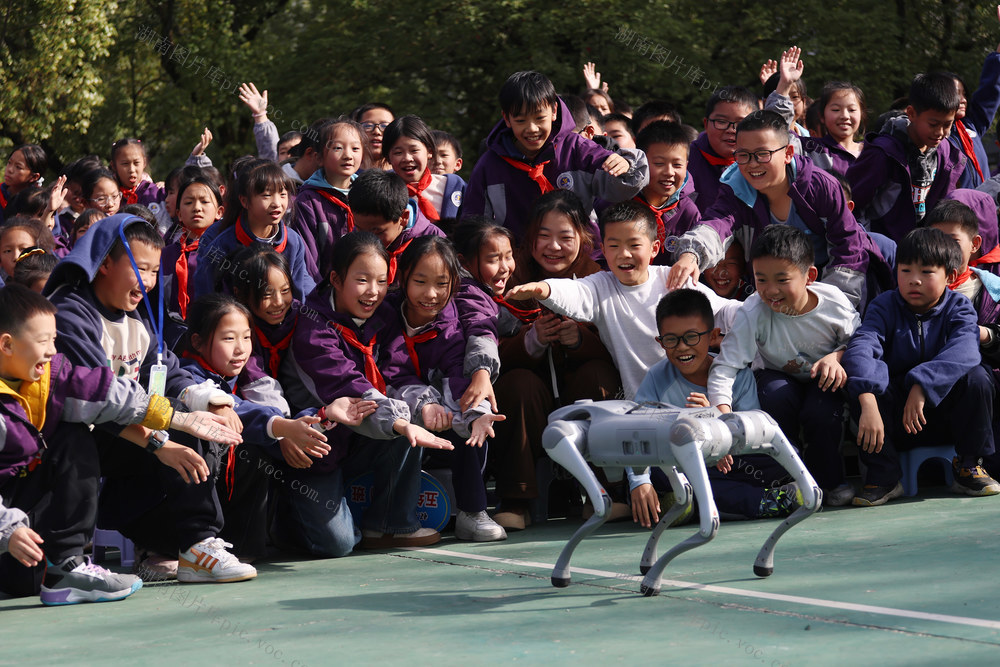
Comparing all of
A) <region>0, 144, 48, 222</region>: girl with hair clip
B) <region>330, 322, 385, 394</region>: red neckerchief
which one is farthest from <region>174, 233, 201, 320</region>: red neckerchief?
<region>0, 144, 48, 222</region>: girl with hair clip

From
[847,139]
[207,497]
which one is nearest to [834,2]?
[847,139]

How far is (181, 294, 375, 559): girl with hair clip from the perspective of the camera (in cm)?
470

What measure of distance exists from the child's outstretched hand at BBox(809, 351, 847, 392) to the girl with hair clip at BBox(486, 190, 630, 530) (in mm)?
901

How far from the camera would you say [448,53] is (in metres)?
16.9

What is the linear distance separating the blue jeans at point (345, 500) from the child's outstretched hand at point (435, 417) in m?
0.17

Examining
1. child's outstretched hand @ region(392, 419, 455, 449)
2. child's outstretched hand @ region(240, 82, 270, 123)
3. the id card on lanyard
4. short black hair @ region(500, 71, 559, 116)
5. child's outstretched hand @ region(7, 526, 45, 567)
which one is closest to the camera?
child's outstretched hand @ region(7, 526, 45, 567)

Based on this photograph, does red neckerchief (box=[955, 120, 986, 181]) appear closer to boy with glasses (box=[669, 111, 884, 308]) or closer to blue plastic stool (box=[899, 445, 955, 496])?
→ boy with glasses (box=[669, 111, 884, 308])

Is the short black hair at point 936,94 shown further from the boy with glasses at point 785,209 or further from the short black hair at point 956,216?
the boy with glasses at point 785,209

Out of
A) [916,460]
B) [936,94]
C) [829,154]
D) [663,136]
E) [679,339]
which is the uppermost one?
[936,94]

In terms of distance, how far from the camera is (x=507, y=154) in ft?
20.8

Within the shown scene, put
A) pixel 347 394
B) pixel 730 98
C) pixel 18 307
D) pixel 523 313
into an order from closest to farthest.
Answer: pixel 18 307
pixel 347 394
pixel 523 313
pixel 730 98

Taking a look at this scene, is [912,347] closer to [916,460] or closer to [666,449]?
[916,460]

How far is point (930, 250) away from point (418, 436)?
2488 mm

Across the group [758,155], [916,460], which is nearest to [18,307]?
[758,155]
